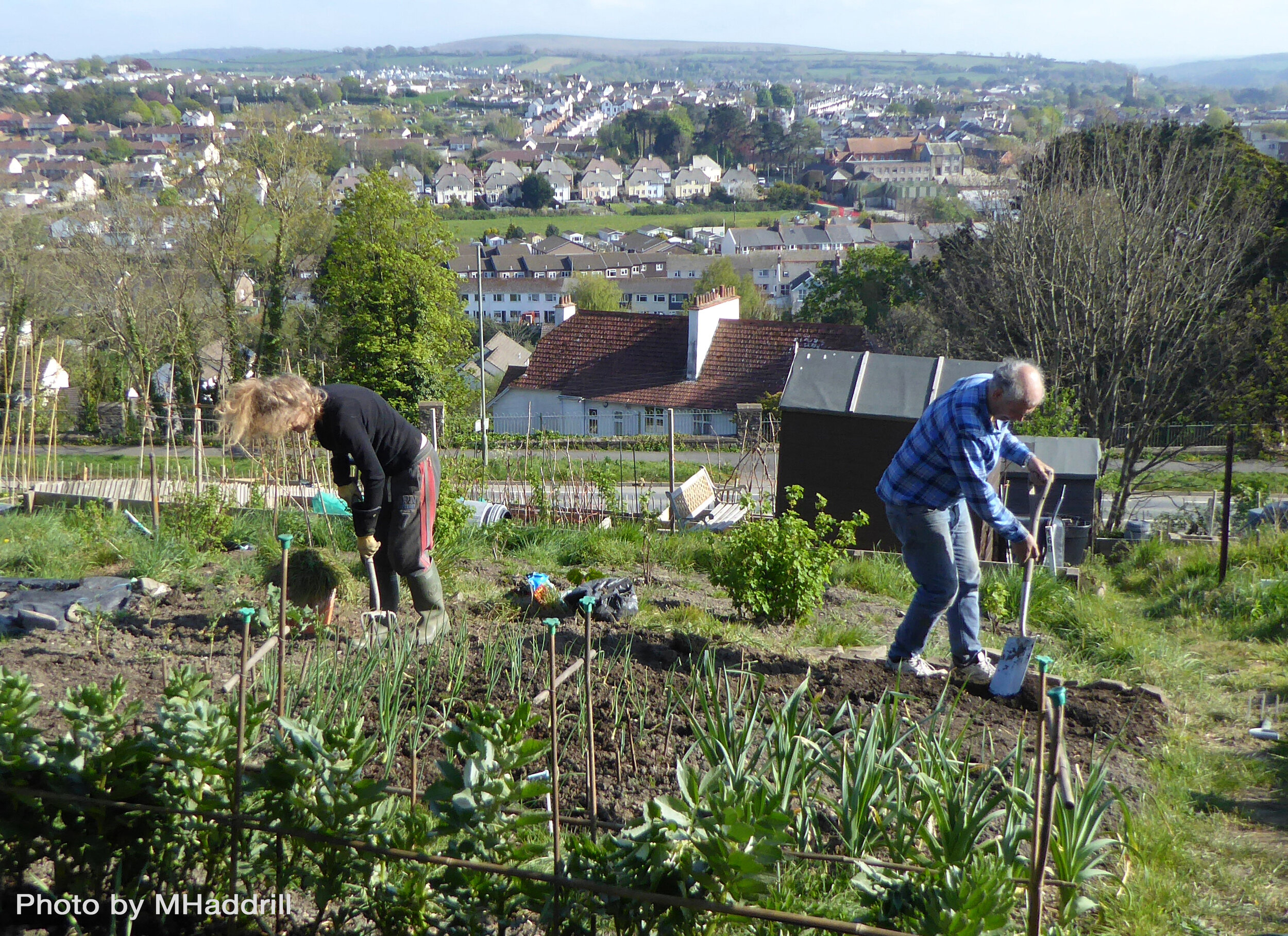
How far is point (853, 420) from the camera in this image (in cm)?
787

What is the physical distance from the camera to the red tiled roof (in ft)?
96.7

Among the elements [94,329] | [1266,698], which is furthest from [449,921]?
[94,329]

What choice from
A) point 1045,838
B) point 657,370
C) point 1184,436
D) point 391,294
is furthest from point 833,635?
point 657,370

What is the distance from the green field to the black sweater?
94.9 m

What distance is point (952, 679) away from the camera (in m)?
4.09

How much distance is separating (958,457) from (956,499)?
260mm

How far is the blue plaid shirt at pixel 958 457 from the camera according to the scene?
385 cm

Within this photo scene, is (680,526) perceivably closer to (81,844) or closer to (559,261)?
(81,844)

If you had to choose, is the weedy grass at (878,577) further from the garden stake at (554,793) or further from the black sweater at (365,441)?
the garden stake at (554,793)

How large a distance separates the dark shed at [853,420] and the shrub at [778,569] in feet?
9.06

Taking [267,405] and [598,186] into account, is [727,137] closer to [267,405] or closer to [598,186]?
[598,186]

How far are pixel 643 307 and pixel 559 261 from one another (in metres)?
9.31

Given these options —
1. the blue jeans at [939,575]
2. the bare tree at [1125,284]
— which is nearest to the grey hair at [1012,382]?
the blue jeans at [939,575]

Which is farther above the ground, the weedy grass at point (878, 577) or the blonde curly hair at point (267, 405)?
the blonde curly hair at point (267, 405)
